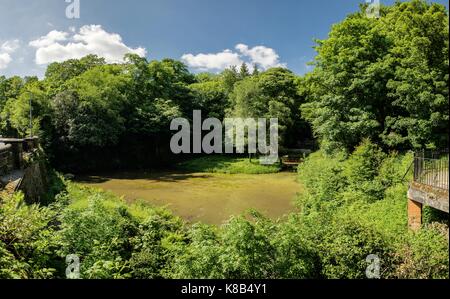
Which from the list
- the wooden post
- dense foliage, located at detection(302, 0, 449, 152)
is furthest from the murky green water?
the wooden post

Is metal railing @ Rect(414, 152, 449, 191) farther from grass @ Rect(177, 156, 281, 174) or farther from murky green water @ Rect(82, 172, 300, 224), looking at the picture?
grass @ Rect(177, 156, 281, 174)

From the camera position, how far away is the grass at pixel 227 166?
2900cm

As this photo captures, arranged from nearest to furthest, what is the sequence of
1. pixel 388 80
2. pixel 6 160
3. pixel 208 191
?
pixel 6 160 → pixel 388 80 → pixel 208 191

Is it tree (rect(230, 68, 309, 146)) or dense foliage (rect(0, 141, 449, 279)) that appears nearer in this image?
dense foliage (rect(0, 141, 449, 279))

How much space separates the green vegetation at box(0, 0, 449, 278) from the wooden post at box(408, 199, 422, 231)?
32 cm

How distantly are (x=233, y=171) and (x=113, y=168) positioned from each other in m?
10.9

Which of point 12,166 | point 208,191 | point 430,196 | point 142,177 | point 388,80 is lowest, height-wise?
point 208,191

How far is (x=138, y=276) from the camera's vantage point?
7531 millimetres

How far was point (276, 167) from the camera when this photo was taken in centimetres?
2928

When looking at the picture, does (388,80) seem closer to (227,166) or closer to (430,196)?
(430,196)

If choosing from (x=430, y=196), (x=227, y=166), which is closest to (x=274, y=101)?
(x=227, y=166)

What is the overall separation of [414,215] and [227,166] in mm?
21981

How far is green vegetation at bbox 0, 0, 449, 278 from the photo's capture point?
6.41 meters
